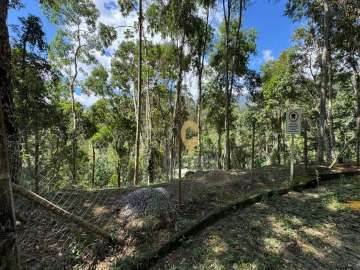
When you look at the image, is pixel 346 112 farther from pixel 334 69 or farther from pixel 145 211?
pixel 145 211

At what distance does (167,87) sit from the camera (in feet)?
51.8

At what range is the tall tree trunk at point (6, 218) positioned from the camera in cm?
158

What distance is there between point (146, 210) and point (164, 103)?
13591 mm

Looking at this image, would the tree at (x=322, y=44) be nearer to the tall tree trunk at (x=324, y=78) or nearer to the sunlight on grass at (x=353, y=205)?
the tall tree trunk at (x=324, y=78)

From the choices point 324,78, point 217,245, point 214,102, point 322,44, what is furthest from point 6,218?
point 214,102

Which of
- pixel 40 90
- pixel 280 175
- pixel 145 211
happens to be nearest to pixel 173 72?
pixel 40 90

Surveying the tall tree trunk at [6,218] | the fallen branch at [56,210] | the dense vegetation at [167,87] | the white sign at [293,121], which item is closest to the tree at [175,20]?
the dense vegetation at [167,87]

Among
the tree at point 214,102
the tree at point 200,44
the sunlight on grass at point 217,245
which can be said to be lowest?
the sunlight on grass at point 217,245

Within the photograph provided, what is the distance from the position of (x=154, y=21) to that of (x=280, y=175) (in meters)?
8.28

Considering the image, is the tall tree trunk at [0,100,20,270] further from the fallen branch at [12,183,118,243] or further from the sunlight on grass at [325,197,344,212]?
the sunlight on grass at [325,197,344,212]

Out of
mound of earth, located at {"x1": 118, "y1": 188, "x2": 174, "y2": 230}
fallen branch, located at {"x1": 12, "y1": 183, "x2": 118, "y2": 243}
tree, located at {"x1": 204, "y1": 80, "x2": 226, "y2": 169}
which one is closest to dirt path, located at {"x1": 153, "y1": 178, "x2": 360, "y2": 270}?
mound of earth, located at {"x1": 118, "y1": 188, "x2": 174, "y2": 230}

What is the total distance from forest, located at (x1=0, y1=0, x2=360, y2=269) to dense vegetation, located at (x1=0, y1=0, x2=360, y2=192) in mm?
52

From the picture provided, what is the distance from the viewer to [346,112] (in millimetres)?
15789

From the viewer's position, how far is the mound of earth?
137 inches
